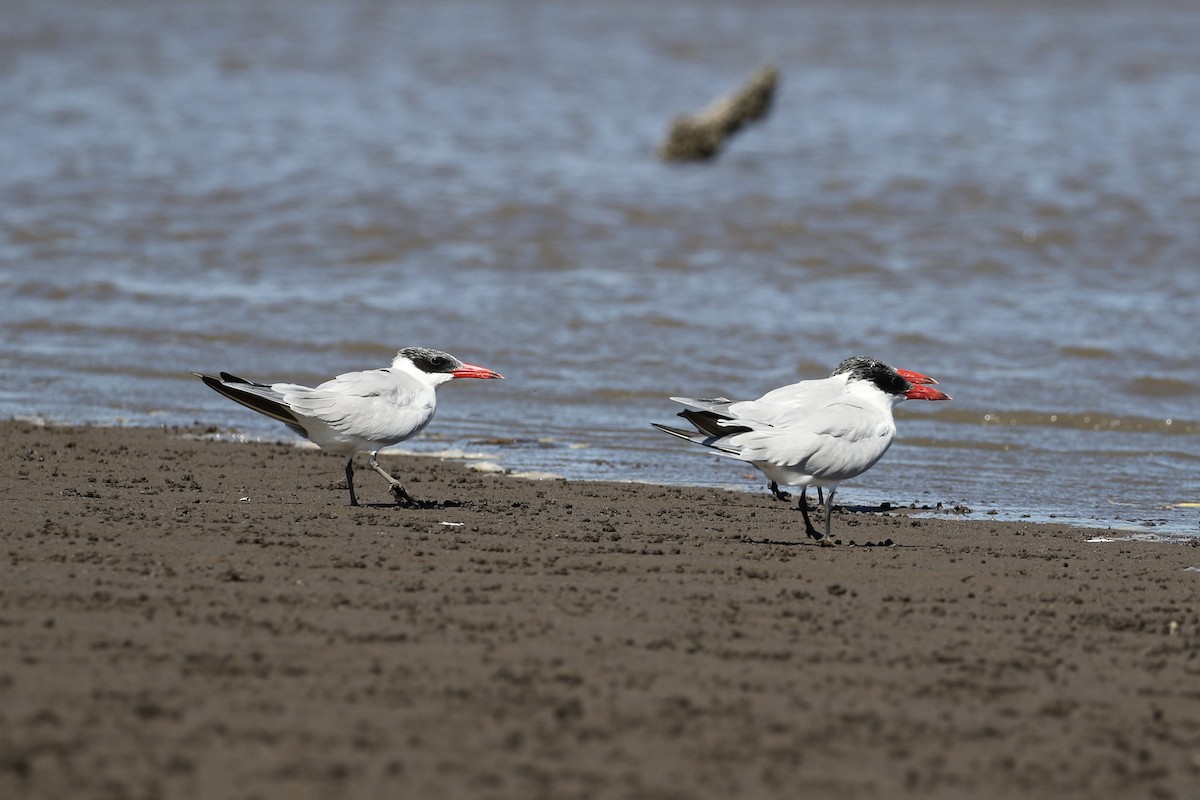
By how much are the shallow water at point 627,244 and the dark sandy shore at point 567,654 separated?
1.74 metres

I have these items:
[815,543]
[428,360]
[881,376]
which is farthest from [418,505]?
[881,376]

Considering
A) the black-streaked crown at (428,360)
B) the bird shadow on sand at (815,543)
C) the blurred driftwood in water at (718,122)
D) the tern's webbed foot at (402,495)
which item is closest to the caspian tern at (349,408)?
the tern's webbed foot at (402,495)

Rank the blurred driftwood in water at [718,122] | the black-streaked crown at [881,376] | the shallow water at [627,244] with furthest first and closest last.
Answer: the blurred driftwood in water at [718,122], the shallow water at [627,244], the black-streaked crown at [881,376]

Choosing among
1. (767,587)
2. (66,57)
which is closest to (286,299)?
(767,587)

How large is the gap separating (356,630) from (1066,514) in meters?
4.29

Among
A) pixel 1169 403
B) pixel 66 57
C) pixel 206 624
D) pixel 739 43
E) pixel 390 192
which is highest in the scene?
pixel 739 43

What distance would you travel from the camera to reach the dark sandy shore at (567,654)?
3.72 metres

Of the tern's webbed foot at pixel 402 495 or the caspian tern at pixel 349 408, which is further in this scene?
the tern's webbed foot at pixel 402 495

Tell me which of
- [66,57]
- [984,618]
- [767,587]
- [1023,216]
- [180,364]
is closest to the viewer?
[984,618]

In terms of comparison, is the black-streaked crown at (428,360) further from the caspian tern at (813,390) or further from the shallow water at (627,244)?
the caspian tern at (813,390)

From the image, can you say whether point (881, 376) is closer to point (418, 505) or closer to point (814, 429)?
point (814, 429)

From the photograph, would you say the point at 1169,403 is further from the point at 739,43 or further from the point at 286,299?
the point at 739,43

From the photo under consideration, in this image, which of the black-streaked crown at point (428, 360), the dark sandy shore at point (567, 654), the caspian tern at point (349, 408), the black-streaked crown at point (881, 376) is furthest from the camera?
the black-streaked crown at point (428, 360)

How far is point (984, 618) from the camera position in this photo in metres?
5.33
